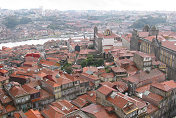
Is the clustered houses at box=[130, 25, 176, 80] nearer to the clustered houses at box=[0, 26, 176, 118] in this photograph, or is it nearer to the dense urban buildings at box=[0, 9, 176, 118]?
the dense urban buildings at box=[0, 9, 176, 118]

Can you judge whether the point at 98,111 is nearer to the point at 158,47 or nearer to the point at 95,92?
the point at 95,92

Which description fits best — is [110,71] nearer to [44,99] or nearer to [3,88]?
[44,99]

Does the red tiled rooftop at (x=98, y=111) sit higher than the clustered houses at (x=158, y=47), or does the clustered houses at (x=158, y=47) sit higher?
the clustered houses at (x=158, y=47)

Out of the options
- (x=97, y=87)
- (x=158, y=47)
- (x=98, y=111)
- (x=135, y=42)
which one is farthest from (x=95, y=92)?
(x=135, y=42)

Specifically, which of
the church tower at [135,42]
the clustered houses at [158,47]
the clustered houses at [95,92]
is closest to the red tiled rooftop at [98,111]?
Result: the clustered houses at [95,92]

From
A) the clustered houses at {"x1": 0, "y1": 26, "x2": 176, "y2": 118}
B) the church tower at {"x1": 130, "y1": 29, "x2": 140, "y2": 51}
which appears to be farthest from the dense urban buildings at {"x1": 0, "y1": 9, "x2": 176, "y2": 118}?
the church tower at {"x1": 130, "y1": 29, "x2": 140, "y2": 51}

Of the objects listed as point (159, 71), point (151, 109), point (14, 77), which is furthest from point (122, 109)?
point (14, 77)

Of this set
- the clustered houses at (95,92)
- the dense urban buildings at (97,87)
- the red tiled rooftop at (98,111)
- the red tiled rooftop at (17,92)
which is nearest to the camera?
the red tiled rooftop at (98,111)

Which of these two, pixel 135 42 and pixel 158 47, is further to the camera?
pixel 135 42

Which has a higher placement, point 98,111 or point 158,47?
point 158,47

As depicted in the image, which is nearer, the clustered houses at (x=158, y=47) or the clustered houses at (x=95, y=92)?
the clustered houses at (x=95, y=92)

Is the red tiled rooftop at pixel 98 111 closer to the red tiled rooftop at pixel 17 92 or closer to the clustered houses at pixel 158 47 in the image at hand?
the red tiled rooftop at pixel 17 92
